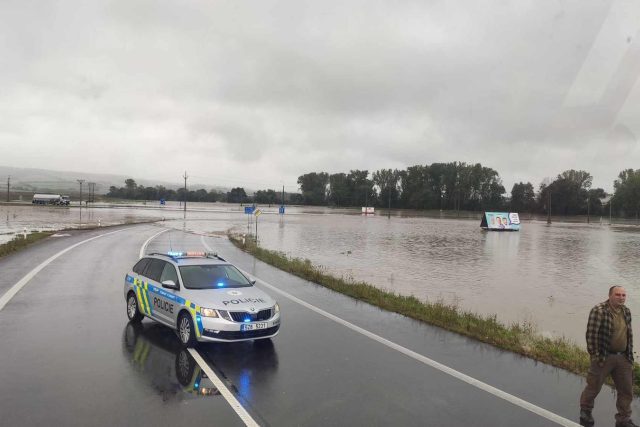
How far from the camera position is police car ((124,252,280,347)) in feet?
27.9

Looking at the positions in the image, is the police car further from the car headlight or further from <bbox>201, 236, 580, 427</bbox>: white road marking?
<bbox>201, 236, 580, 427</bbox>: white road marking

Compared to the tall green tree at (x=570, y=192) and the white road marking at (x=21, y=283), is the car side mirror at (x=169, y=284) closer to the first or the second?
the white road marking at (x=21, y=283)

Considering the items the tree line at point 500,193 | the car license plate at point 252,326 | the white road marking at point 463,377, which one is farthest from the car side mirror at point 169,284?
the tree line at point 500,193

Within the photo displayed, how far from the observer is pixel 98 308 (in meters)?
11.9

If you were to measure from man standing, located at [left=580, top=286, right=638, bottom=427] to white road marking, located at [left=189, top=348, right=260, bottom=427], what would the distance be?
450 centimetres

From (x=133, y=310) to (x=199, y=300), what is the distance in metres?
2.89

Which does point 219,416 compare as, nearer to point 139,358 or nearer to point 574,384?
point 139,358

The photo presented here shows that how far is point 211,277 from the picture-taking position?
395 inches

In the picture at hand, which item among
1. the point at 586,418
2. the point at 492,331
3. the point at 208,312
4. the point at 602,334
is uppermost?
the point at 602,334

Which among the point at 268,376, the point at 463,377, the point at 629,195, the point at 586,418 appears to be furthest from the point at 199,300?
the point at 629,195

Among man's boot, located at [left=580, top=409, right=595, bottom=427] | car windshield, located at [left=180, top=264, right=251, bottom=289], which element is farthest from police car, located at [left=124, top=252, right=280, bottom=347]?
man's boot, located at [left=580, top=409, right=595, bottom=427]

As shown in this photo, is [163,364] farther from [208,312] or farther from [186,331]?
[208,312]

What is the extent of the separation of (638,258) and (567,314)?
→ 90.2 feet

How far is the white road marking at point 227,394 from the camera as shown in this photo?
598 centimetres
